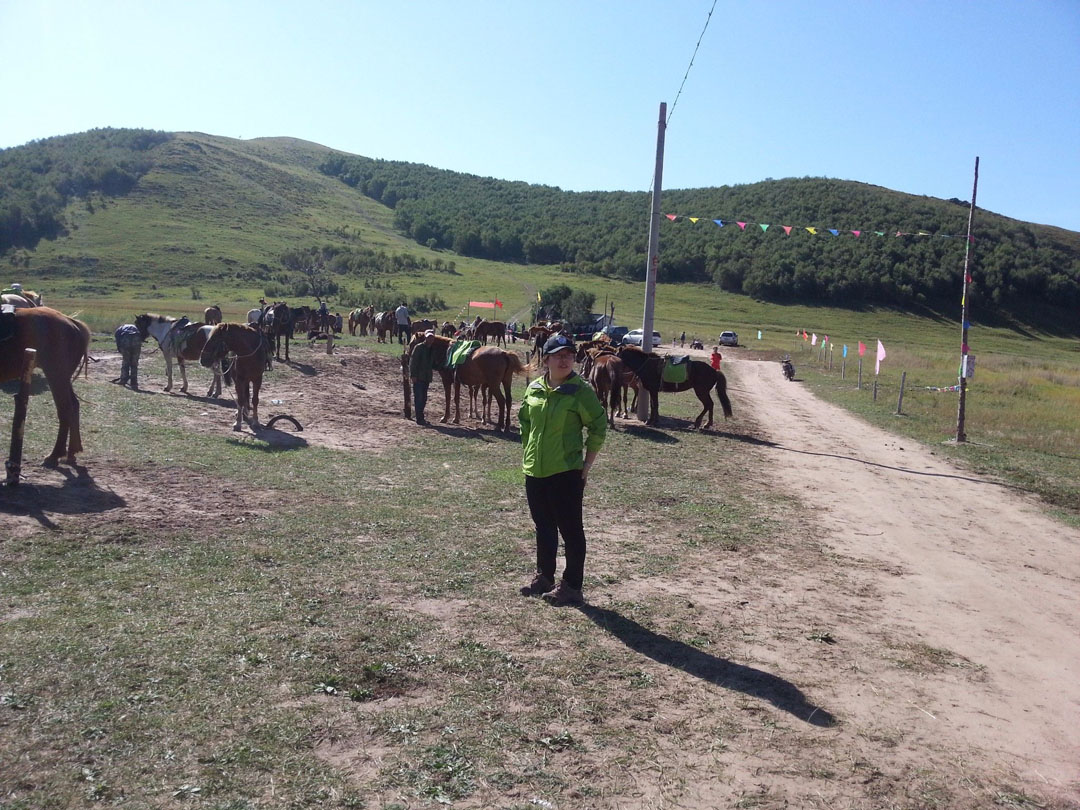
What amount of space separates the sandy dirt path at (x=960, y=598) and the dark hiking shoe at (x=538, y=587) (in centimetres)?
228

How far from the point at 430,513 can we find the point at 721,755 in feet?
17.7

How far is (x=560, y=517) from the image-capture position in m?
6.44

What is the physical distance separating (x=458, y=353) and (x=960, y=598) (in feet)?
33.8

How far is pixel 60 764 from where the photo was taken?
3.84m

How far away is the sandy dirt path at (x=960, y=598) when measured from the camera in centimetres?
484

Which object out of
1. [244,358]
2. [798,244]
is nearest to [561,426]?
[244,358]

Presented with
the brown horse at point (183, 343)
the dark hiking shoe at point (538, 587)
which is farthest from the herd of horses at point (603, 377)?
the dark hiking shoe at point (538, 587)

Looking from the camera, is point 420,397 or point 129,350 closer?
point 420,397

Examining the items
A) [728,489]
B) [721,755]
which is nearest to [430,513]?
[728,489]

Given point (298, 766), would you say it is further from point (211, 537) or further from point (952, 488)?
point (952, 488)

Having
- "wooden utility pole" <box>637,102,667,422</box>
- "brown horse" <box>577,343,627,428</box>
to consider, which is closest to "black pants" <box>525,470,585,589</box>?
"brown horse" <box>577,343,627,428</box>

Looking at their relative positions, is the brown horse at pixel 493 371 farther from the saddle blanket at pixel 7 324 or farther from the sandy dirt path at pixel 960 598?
the saddle blanket at pixel 7 324

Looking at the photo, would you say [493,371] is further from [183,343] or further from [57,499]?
[57,499]

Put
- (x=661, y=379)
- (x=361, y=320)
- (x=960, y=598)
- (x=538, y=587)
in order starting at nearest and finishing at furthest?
(x=538, y=587) < (x=960, y=598) < (x=661, y=379) < (x=361, y=320)
